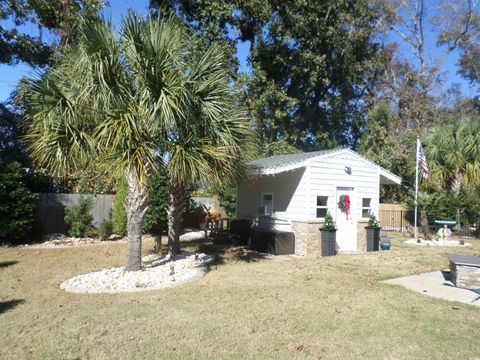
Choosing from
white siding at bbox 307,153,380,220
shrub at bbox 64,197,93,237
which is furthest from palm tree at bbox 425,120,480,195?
shrub at bbox 64,197,93,237

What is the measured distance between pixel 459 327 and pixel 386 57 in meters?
30.2

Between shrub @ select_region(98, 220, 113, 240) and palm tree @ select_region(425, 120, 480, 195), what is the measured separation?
15.7m

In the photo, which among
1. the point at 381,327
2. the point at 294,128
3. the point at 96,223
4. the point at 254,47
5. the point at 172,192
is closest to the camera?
the point at 381,327

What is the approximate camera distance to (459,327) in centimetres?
590

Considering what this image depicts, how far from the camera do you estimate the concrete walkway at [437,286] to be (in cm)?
763

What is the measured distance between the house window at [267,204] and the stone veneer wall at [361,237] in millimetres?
3026

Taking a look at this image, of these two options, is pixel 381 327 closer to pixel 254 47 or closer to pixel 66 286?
pixel 66 286

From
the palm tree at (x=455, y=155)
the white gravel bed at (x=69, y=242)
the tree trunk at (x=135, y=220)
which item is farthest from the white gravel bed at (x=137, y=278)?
the palm tree at (x=455, y=155)

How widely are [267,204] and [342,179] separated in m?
2.74

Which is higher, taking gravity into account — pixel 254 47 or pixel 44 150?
pixel 254 47

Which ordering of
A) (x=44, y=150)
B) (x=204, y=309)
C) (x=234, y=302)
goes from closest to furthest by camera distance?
(x=204, y=309) → (x=234, y=302) → (x=44, y=150)

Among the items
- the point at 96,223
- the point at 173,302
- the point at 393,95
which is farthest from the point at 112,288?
the point at 393,95

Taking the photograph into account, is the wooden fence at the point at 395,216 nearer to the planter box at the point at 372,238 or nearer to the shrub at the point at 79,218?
the planter box at the point at 372,238

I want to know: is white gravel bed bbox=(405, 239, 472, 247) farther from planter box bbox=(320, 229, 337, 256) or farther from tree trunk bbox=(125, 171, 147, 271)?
tree trunk bbox=(125, 171, 147, 271)
